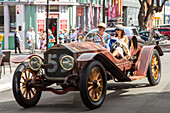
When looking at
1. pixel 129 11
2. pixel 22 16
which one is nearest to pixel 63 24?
pixel 22 16

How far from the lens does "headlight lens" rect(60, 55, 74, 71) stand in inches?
327

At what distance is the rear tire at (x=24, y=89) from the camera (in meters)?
8.21

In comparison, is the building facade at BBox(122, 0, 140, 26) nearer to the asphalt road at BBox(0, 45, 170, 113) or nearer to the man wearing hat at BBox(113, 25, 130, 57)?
the man wearing hat at BBox(113, 25, 130, 57)

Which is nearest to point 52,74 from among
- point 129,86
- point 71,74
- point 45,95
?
point 71,74

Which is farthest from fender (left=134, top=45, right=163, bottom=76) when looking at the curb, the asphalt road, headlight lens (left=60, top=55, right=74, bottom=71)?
the curb

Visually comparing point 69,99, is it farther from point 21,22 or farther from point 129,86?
point 21,22

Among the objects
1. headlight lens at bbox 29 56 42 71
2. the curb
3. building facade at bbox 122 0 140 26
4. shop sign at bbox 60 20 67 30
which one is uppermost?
building facade at bbox 122 0 140 26

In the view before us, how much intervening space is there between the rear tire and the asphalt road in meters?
0.15

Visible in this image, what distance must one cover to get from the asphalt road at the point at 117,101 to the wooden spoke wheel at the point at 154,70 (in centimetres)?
17

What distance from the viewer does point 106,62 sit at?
879 cm

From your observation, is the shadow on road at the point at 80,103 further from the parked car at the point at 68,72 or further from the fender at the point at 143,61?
the fender at the point at 143,61

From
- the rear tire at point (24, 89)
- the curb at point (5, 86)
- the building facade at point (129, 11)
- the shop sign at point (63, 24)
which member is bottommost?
the curb at point (5, 86)

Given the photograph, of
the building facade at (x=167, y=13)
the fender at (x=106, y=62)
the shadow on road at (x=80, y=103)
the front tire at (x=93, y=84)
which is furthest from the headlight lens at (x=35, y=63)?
the building facade at (x=167, y=13)

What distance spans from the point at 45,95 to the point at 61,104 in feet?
4.80
